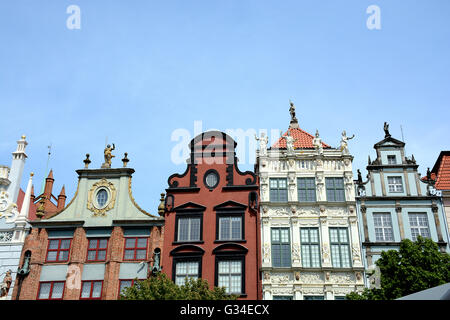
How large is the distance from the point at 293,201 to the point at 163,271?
9.70m

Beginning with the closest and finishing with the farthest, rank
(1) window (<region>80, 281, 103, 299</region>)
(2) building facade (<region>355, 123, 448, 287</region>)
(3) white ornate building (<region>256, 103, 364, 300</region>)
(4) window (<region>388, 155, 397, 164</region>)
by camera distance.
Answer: (3) white ornate building (<region>256, 103, 364, 300</region>), (1) window (<region>80, 281, 103, 299</region>), (2) building facade (<region>355, 123, 448, 287</region>), (4) window (<region>388, 155, 397, 164</region>)

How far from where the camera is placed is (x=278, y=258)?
97.5ft

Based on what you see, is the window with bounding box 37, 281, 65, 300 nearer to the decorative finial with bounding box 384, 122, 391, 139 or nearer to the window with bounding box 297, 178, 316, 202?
the window with bounding box 297, 178, 316, 202

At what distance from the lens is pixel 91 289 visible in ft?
97.4

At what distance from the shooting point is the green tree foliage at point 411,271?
2386 centimetres

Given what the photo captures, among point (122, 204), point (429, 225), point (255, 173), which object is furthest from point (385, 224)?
point (122, 204)

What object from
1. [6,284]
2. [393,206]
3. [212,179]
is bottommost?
[6,284]

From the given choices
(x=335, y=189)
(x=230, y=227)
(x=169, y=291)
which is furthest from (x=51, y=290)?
(x=335, y=189)

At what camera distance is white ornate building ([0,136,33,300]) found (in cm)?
3012

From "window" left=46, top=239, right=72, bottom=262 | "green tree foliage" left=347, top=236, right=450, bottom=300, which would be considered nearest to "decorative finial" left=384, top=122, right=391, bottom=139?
"green tree foliage" left=347, top=236, right=450, bottom=300

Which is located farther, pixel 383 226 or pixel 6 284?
pixel 383 226

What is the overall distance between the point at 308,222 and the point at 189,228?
7.93 m

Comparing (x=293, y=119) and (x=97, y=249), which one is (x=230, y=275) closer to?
(x=97, y=249)
